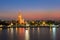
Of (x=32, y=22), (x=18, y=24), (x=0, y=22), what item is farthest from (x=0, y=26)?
(x=32, y=22)

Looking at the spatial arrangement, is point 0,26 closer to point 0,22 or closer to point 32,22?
point 0,22

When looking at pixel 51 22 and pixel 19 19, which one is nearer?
pixel 19 19

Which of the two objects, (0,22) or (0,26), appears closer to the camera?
(0,26)

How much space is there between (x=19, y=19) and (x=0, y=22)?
14955mm

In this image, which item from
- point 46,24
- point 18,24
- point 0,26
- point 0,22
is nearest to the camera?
point 0,26

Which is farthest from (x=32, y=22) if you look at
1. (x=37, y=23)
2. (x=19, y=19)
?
(x=19, y=19)

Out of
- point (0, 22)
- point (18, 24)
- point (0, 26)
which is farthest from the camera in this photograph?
point (18, 24)

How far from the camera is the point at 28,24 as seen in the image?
374ft

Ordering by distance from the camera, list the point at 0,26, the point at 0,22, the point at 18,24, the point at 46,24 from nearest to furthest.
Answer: the point at 0,26 < the point at 0,22 < the point at 18,24 < the point at 46,24

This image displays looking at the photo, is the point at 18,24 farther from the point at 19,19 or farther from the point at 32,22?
the point at 32,22

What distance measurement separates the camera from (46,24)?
387ft

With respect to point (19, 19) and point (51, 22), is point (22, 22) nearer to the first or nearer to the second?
point (19, 19)

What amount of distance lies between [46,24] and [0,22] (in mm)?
29015

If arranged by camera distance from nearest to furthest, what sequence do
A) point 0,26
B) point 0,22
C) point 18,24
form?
point 0,26 < point 0,22 < point 18,24
